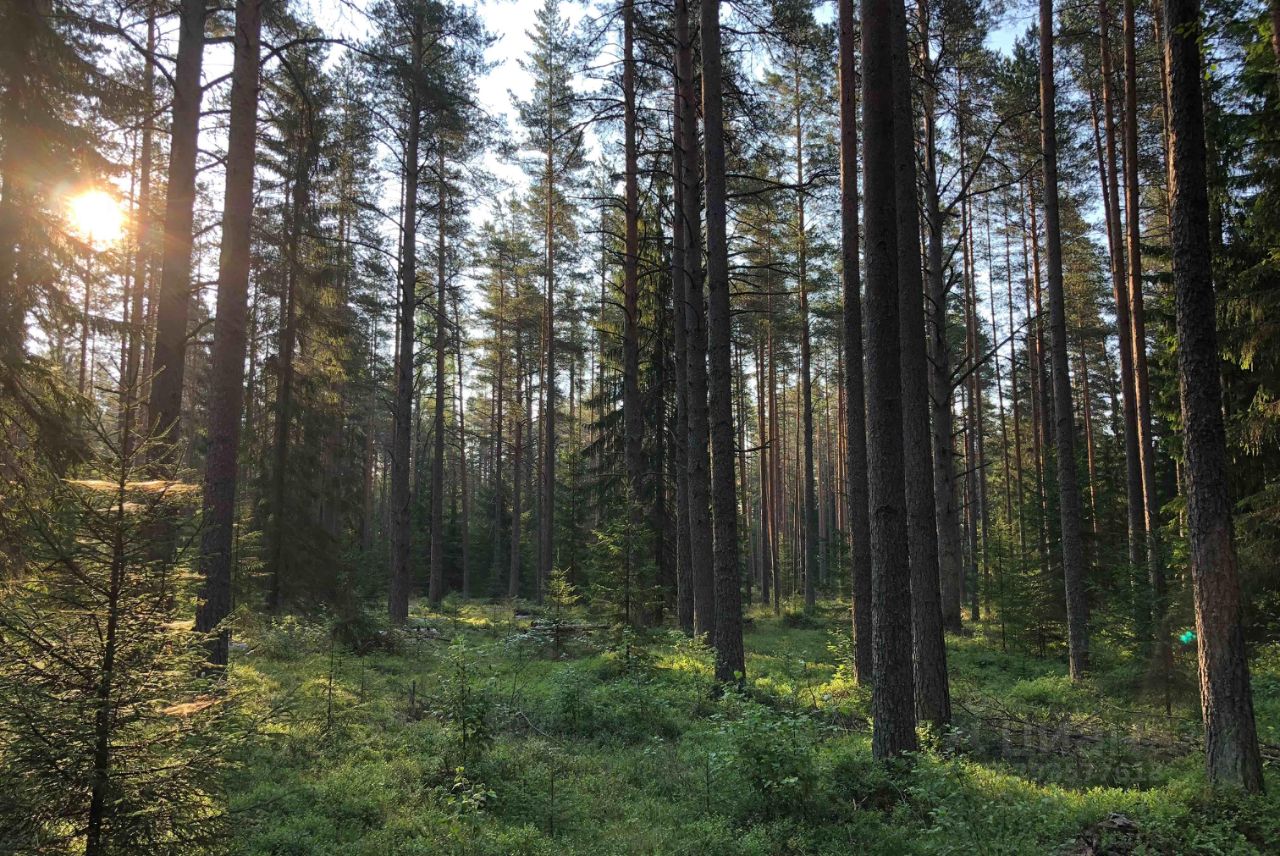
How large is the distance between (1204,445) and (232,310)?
1091 cm

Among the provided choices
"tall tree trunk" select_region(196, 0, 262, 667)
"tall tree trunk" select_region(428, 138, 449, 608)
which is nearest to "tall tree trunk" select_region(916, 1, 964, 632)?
"tall tree trunk" select_region(196, 0, 262, 667)

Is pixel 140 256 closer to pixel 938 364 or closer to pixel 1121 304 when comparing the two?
pixel 938 364

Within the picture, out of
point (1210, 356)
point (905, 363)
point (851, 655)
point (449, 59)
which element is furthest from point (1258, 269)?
point (449, 59)

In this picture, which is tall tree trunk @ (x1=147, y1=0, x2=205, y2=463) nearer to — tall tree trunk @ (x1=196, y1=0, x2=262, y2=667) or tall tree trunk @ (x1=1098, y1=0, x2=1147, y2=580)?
tall tree trunk @ (x1=196, y1=0, x2=262, y2=667)

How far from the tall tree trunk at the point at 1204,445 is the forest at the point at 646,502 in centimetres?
3

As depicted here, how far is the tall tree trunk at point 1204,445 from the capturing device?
5.98 meters

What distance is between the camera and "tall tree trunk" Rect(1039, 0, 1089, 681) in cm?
1284

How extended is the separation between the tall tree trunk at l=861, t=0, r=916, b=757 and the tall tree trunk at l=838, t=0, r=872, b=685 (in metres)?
4.34

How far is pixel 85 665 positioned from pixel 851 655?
41.6 ft

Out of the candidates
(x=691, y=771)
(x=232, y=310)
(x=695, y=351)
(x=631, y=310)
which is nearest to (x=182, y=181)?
(x=232, y=310)

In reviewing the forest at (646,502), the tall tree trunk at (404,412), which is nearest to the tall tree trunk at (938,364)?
the forest at (646,502)

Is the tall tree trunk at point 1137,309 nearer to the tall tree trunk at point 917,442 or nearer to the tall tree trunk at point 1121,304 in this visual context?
the tall tree trunk at point 1121,304

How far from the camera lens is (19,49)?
6.11 m

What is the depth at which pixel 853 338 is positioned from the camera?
1107cm
